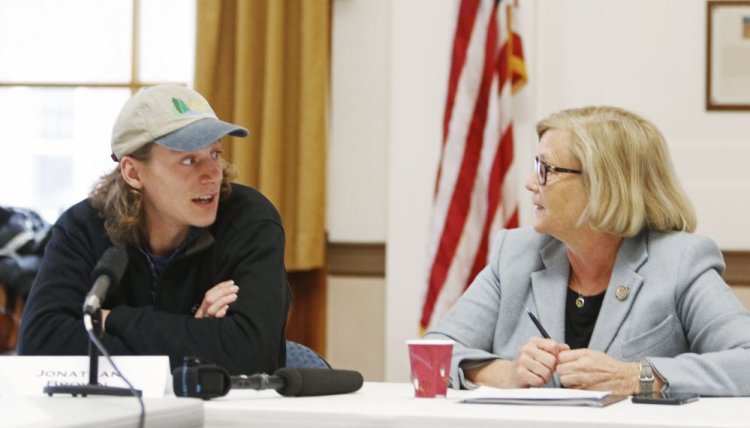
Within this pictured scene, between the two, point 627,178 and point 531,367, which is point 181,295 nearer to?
point 531,367

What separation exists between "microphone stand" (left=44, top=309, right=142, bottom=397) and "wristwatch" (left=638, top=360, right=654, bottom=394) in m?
1.01

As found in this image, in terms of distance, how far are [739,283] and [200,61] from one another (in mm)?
2257

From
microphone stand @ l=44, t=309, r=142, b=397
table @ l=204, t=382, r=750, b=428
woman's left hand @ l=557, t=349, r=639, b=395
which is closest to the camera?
table @ l=204, t=382, r=750, b=428

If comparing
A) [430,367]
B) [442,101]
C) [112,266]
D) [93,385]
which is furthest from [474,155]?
[93,385]

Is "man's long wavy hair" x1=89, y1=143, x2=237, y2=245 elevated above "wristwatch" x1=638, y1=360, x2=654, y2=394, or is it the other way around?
"man's long wavy hair" x1=89, y1=143, x2=237, y2=245

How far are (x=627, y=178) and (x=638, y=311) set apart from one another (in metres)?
0.31

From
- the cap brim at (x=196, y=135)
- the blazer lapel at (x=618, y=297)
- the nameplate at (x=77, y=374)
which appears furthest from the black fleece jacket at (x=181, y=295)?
the blazer lapel at (x=618, y=297)

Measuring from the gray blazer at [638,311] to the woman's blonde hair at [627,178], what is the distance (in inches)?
2.6

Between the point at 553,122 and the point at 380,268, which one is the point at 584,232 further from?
the point at 380,268

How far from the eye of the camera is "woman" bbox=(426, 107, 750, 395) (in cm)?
230

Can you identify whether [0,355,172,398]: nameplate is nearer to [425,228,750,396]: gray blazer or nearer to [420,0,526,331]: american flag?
[425,228,750,396]: gray blazer

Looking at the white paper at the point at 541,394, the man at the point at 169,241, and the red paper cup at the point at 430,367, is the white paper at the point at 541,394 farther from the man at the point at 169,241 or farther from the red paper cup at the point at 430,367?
the man at the point at 169,241

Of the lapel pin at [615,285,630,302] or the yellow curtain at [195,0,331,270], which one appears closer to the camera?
the lapel pin at [615,285,630,302]

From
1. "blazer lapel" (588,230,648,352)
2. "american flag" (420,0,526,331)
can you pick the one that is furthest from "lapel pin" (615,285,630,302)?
"american flag" (420,0,526,331)
